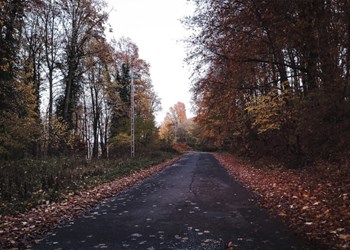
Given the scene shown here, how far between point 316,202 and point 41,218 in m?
6.44

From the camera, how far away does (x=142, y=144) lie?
1282 inches

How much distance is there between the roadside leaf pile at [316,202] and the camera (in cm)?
511

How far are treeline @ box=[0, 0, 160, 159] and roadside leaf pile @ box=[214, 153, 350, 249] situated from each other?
9.66 m

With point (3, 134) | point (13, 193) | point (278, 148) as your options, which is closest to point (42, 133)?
point (3, 134)

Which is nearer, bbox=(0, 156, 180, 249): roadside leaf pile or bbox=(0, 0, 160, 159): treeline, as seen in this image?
bbox=(0, 156, 180, 249): roadside leaf pile

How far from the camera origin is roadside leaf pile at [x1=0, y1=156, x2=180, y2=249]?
565cm

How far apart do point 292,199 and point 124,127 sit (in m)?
26.2

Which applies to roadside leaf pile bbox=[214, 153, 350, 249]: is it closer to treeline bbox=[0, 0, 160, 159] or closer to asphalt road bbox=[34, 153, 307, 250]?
asphalt road bbox=[34, 153, 307, 250]

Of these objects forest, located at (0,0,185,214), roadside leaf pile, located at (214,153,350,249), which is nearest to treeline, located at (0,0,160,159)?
forest, located at (0,0,185,214)

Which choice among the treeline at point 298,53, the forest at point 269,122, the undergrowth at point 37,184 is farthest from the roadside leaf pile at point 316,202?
the undergrowth at point 37,184

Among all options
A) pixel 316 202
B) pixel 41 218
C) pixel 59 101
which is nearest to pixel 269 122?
pixel 316 202

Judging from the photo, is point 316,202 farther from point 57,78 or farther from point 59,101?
point 59,101

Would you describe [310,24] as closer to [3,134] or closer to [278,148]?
[278,148]

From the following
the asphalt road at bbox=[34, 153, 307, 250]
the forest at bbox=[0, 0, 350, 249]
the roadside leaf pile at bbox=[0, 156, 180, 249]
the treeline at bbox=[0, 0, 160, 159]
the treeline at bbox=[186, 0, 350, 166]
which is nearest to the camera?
the asphalt road at bbox=[34, 153, 307, 250]
